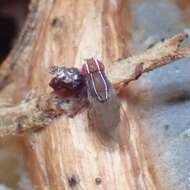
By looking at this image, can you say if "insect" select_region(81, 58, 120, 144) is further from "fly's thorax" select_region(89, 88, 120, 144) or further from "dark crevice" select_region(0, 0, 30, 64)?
"dark crevice" select_region(0, 0, 30, 64)

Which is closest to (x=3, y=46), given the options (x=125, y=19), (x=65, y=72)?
(x=125, y=19)

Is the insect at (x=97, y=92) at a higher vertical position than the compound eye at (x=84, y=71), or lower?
lower

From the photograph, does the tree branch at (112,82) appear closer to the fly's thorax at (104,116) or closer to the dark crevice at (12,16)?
the fly's thorax at (104,116)

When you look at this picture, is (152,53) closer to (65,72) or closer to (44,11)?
(65,72)

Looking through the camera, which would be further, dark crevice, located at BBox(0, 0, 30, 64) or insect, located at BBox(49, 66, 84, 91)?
dark crevice, located at BBox(0, 0, 30, 64)

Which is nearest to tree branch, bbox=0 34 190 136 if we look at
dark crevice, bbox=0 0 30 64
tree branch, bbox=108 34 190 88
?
tree branch, bbox=108 34 190 88

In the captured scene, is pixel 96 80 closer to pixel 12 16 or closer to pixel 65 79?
pixel 65 79

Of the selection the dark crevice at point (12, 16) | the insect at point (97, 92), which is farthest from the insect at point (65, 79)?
the dark crevice at point (12, 16)
